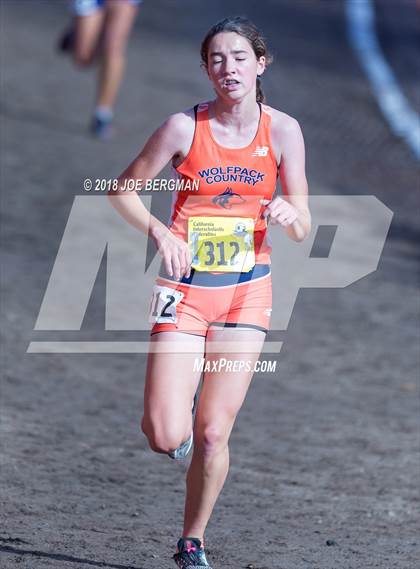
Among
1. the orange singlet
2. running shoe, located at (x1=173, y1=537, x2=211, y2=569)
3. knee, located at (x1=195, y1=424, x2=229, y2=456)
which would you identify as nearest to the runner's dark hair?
the orange singlet

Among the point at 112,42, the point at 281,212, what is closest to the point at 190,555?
the point at 281,212

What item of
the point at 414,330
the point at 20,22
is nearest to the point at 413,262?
the point at 414,330

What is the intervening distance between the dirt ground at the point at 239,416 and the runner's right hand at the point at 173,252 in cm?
125

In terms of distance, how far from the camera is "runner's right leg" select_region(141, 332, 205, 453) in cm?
536

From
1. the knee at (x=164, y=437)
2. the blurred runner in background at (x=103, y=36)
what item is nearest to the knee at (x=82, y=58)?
the blurred runner in background at (x=103, y=36)

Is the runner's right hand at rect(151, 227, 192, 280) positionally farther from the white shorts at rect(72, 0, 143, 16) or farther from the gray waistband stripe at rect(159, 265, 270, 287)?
the white shorts at rect(72, 0, 143, 16)

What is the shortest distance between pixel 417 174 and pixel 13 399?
331 inches

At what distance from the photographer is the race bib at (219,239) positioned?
538 centimetres

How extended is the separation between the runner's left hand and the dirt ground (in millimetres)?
1484

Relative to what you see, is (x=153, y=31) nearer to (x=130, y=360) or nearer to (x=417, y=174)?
(x=417, y=174)

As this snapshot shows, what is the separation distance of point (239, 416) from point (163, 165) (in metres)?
3.20

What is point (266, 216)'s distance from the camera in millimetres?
5367

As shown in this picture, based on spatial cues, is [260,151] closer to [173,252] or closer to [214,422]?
[173,252]

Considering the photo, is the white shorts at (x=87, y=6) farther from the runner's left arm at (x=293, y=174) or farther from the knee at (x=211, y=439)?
the knee at (x=211, y=439)
